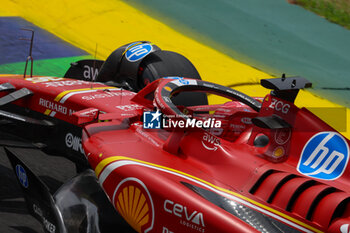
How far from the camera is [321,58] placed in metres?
10.5

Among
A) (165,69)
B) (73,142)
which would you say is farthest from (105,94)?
(165,69)

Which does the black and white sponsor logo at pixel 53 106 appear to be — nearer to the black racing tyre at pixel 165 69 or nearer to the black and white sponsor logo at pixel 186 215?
the black racing tyre at pixel 165 69

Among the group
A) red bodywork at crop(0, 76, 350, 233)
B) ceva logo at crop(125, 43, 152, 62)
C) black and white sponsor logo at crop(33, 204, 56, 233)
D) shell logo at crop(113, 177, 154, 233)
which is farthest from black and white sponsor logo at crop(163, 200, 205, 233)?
ceva logo at crop(125, 43, 152, 62)

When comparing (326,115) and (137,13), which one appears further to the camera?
(137,13)

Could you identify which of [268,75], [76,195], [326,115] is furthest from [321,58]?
[76,195]

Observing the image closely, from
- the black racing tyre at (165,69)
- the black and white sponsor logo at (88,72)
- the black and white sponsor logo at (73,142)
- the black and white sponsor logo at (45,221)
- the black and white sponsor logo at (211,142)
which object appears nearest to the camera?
the black and white sponsor logo at (211,142)

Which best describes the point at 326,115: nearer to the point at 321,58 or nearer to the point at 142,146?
the point at 142,146

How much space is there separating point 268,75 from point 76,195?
5662mm

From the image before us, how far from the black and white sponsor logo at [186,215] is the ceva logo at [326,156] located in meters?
0.86

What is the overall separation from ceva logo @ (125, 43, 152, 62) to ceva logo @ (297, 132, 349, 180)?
2.48 metres

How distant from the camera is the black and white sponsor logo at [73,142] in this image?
4916mm

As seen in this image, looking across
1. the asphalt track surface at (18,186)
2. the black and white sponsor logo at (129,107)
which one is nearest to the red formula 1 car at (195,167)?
the black and white sponsor logo at (129,107)

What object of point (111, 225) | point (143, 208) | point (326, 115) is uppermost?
point (326, 115)

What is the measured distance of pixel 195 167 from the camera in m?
3.90
